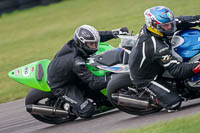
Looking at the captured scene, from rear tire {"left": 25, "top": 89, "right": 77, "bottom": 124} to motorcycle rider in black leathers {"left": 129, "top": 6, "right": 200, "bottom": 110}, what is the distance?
153 cm

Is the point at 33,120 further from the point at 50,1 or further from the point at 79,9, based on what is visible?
the point at 50,1

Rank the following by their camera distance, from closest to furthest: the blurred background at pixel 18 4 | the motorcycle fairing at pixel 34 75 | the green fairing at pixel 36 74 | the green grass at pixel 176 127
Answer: the green grass at pixel 176 127 < the green fairing at pixel 36 74 < the motorcycle fairing at pixel 34 75 < the blurred background at pixel 18 4

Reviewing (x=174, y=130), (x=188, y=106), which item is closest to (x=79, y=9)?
(x=188, y=106)

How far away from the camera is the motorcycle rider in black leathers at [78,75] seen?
625 cm

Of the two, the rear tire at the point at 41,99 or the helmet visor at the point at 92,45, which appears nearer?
the helmet visor at the point at 92,45

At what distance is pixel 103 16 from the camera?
17203 millimetres

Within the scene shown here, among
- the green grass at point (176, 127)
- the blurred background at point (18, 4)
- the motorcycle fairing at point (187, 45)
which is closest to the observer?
the green grass at point (176, 127)

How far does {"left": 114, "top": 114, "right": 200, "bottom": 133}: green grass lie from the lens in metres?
4.52

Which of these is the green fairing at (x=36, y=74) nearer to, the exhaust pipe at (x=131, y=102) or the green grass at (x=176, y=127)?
the exhaust pipe at (x=131, y=102)

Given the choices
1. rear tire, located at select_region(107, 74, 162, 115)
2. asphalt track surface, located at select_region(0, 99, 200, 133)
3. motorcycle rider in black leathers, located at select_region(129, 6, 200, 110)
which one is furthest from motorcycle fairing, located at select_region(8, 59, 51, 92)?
motorcycle rider in black leathers, located at select_region(129, 6, 200, 110)

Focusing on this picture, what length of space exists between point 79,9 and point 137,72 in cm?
1476

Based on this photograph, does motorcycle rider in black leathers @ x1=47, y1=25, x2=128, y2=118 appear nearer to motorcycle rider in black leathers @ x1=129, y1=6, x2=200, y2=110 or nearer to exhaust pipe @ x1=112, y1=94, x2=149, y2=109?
exhaust pipe @ x1=112, y1=94, x2=149, y2=109

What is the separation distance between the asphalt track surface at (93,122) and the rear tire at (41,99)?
0.10 metres

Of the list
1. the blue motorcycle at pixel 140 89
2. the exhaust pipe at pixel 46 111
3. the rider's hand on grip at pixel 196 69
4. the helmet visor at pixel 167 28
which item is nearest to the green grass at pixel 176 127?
the rider's hand on grip at pixel 196 69
